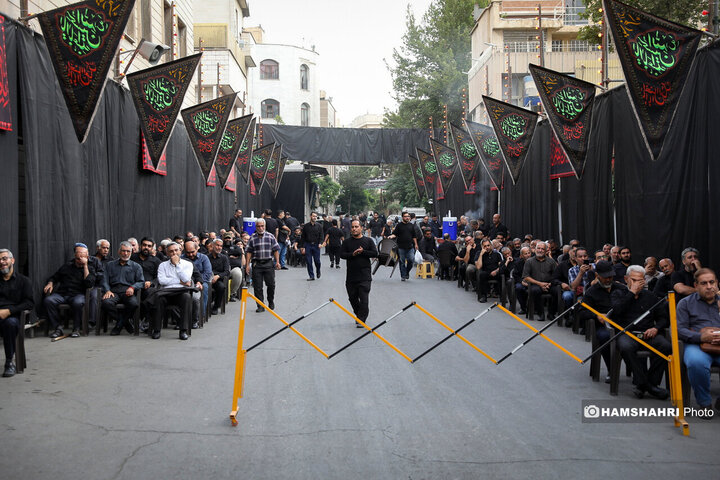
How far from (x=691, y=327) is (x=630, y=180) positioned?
22.0 ft

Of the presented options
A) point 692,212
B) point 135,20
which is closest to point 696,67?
point 692,212

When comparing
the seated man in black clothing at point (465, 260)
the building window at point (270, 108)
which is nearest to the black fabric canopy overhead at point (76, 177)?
the seated man in black clothing at point (465, 260)

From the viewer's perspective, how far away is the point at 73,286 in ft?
37.3

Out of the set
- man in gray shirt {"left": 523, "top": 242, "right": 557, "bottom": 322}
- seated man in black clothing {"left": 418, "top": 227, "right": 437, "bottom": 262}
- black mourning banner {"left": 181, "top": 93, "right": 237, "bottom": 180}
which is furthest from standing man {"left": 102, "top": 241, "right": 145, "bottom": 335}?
seated man in black clothing {"left": 418, "top": 227, "right": 437, "bottom": 262}

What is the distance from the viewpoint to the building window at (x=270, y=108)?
74.1 meters

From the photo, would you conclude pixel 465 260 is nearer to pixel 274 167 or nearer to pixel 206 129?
pixel 206 129

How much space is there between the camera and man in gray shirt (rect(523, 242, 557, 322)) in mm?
13188

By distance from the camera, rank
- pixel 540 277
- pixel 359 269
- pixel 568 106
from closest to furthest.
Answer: pixel 359 269 < pixel 540 277 < pixel 568 106

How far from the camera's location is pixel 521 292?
1415cm

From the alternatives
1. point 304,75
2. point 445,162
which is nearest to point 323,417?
point 445,162

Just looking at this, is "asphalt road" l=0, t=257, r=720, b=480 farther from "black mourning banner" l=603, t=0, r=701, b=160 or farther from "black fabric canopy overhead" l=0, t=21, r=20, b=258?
"black mourning banner" l=603, t=0, r=701, b=160

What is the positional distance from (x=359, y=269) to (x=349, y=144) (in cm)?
3047

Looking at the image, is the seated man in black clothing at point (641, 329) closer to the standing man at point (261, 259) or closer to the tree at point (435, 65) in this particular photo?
the standing man at point (261, 259)

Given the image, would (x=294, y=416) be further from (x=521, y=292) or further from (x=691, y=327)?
(x=521, y=292)
